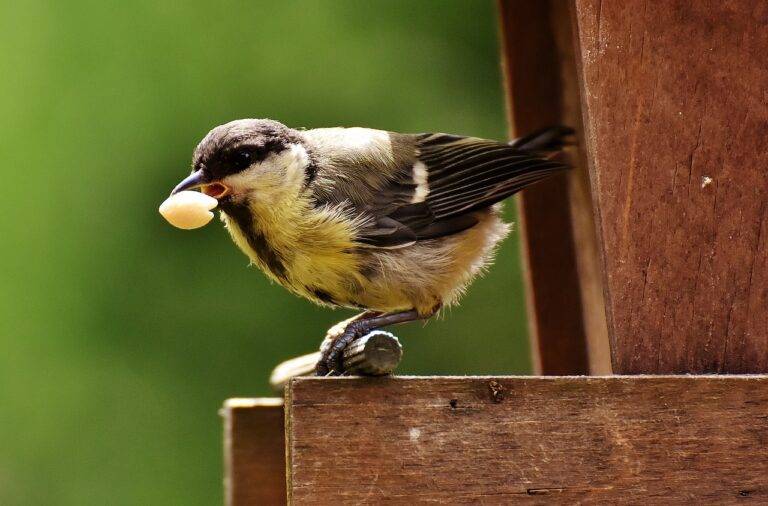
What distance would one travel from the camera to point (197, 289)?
3.09 m

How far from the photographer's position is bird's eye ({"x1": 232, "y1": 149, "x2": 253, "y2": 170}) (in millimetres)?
1930

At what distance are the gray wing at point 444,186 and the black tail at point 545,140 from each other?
0.24 ft

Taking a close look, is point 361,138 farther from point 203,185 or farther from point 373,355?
point 373,355

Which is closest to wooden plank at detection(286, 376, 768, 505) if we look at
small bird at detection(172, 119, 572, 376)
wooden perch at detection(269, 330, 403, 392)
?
wooden perch at detection(269, 330, 403, 392)

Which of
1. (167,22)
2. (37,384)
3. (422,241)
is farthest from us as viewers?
(167,22)

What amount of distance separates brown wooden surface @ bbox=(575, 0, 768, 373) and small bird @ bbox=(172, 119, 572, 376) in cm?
48

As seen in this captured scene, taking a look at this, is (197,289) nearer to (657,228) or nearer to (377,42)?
(377,42)

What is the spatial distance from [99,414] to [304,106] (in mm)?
1140

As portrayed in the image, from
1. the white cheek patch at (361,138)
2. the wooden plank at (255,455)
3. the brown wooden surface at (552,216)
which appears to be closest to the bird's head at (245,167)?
the white cheek patch at (361,138)

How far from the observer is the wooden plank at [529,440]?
1.25m

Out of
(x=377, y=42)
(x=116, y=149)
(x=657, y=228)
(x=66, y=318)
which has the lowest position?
(x=66, y=318)

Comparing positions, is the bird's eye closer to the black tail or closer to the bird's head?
the bird's head

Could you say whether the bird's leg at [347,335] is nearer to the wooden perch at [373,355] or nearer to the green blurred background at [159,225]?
the wooden perch at [373,355]

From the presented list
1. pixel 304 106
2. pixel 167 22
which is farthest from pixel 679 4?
pixel 167 22
